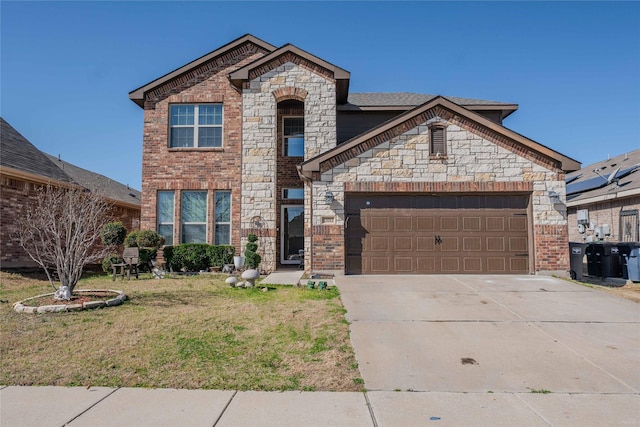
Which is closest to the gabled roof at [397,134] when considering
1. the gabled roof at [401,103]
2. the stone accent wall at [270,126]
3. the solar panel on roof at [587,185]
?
the stone accent wall at [270,126]

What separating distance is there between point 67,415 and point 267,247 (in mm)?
10197

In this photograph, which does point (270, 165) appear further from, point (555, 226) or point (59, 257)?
point (555, 226)

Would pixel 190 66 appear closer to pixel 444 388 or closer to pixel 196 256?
pixel 196 256

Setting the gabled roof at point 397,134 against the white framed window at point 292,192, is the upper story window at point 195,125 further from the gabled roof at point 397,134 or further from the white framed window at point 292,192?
the gabled roof at point 397,134

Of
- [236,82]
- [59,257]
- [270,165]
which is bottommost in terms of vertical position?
[59,257]

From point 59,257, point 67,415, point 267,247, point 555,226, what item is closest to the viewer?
point 67,415

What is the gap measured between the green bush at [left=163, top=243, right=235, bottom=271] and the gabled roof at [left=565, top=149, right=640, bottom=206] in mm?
15200

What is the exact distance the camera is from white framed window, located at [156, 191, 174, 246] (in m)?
14.4

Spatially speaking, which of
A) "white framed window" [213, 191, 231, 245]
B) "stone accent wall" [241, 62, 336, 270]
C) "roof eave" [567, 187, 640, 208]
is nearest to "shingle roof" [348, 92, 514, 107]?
"stone accent wall" [241, 62, 336, 270]

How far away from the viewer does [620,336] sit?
6121mm

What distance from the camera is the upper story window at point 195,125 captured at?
14695mm

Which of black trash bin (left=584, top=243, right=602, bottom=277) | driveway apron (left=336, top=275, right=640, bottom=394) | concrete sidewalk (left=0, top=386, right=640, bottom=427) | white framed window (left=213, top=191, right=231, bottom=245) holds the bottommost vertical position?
concrete sidewalk (left=0, top=386, right=640, bottom=427)

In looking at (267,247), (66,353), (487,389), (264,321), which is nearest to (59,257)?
(66,353)

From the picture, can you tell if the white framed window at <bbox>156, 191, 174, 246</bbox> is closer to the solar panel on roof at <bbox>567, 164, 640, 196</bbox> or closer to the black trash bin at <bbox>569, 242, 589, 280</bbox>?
the black trash bin at <bbox>569, 242, 589, 280</bbox>
